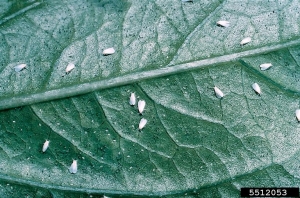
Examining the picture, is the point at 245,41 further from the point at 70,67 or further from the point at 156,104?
the point at 70,67

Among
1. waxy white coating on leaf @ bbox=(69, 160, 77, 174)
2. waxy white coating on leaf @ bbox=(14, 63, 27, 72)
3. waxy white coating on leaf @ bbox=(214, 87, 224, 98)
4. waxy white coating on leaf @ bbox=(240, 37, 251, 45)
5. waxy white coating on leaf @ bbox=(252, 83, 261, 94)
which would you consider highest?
waxy white coating on leaf @ bbox=(14, 63, 27, 72)

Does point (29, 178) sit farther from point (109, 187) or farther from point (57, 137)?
point (109, 187)

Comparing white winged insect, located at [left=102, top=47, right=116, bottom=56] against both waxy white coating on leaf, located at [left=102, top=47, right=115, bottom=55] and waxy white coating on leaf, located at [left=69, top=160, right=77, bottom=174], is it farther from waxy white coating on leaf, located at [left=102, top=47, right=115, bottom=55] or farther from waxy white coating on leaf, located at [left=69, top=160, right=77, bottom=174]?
waxy white coating on leaf, located at [left=69, top=160, right=77, bottom=174]

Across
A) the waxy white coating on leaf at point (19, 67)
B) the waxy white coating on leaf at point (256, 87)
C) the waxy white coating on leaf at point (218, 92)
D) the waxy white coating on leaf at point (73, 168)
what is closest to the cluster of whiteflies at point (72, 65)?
the waxy white coating on leaf at point (19, 67)

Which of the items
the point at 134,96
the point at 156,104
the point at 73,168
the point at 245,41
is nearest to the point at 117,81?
the point at 134,96

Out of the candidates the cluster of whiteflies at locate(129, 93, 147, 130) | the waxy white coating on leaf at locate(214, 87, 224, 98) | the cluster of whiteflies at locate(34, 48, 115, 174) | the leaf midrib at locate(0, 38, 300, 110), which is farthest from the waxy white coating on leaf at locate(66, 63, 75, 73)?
the waxy white coating on leaf at locate(214, 87, 224, 98)

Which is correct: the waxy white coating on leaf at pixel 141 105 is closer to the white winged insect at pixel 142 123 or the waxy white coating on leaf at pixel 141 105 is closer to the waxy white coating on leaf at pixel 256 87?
the white winged insect at pixel 142 123

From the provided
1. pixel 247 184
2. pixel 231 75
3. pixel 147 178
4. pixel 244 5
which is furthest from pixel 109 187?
pixel 244 5
